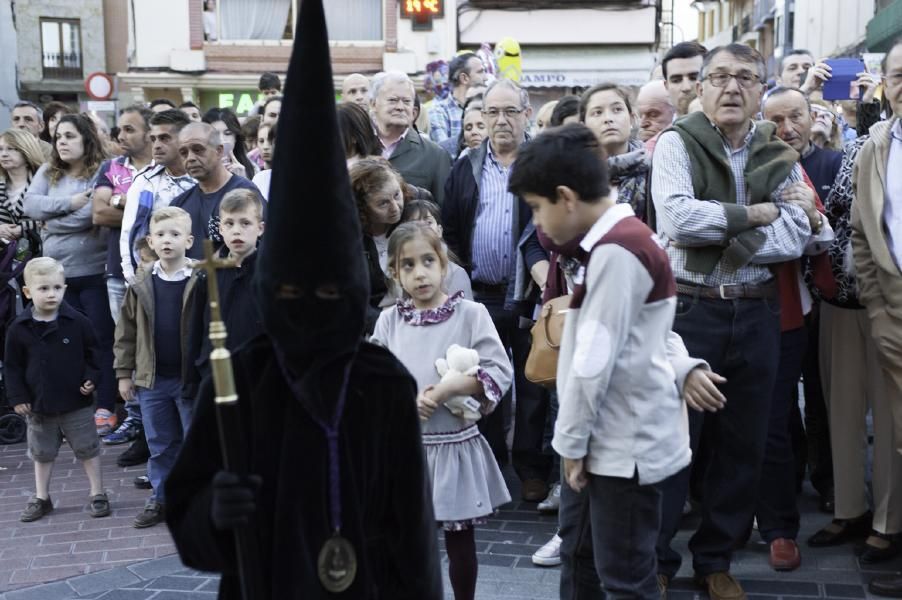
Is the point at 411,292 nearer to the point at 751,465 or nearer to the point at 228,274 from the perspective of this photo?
the point at 228,274

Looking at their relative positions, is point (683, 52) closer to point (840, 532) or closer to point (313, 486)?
point (840, 532)

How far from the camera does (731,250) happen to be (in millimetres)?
4660

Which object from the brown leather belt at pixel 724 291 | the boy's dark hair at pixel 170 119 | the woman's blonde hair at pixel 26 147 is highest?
the boy's dark hair at pixel 170 119

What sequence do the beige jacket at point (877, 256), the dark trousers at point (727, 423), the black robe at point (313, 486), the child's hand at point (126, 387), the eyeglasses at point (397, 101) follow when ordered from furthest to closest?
the eyeglasses at point (397, 101) → the child's hand at point (126, 387) → the beige jacket at point (877, 256) → the dark trousers at point (727, 423) → the black robe at point (313, 486)

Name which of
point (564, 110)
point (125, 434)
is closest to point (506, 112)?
point (564, 110)

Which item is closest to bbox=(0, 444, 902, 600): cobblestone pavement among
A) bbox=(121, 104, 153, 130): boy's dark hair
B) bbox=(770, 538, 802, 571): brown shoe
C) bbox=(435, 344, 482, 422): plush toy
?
bbox=(770, 538, 802, 571): brown shoe

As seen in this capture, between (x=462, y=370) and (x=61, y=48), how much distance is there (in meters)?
41.7

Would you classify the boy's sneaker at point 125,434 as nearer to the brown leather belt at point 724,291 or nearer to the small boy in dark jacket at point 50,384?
the small boy in dark jacket at point 50,384

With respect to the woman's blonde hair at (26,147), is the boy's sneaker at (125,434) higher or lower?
lower

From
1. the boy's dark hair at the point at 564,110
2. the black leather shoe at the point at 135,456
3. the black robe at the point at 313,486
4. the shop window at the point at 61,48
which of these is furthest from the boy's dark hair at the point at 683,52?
the shop window at the point at 61,48

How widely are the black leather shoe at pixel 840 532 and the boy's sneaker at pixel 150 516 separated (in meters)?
3.54

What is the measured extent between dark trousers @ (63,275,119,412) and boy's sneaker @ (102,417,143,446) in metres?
0.30

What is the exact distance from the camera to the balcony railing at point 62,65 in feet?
139

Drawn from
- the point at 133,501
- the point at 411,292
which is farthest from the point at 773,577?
the point at 133,501
